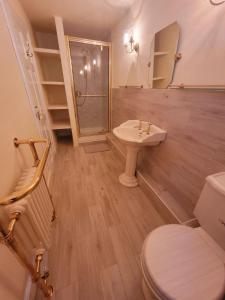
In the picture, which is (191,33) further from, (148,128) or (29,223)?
(29,223)

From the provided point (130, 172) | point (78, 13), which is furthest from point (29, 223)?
point (78, 13)

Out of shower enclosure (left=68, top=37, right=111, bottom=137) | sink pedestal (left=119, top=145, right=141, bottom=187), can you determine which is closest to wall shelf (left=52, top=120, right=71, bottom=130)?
shower enclosure (left=68, top=37, right=111, bottom=137)

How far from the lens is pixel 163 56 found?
1.39 m

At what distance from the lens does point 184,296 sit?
59 cm

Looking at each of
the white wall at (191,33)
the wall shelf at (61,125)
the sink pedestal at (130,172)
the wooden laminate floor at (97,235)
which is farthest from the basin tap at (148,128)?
the wall shelf at (61,125)

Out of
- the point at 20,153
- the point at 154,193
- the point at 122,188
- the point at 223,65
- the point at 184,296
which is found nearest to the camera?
the point at 184,296

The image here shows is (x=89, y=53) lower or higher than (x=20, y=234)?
higher

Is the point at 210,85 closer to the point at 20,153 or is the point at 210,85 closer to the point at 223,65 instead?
the point at 223,65

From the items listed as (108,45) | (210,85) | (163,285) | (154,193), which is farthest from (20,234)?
(108,45)

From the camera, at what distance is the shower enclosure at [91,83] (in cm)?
268

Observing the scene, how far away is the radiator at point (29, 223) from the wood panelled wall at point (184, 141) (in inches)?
49.0

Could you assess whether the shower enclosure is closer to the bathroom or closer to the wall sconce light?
the bathroom

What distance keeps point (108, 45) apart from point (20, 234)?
3.22 m

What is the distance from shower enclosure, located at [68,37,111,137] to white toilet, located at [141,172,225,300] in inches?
106
